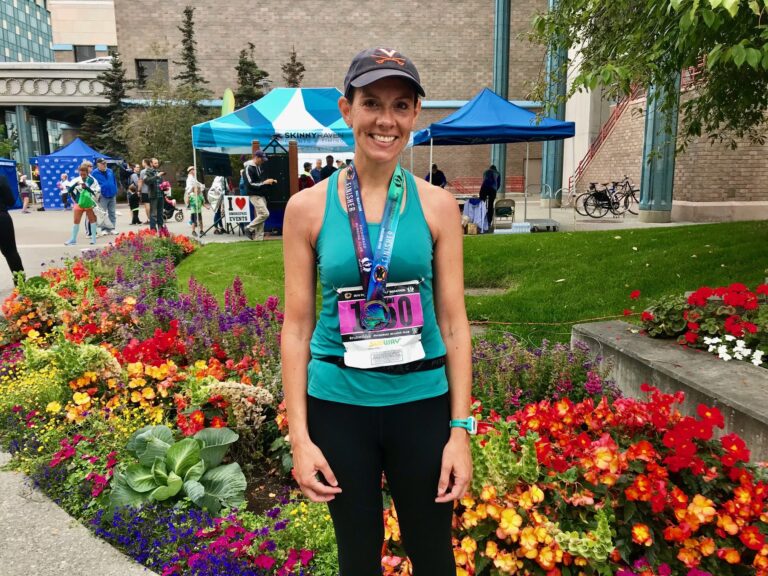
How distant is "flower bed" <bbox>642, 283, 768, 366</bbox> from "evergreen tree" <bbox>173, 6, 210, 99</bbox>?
1639 inches

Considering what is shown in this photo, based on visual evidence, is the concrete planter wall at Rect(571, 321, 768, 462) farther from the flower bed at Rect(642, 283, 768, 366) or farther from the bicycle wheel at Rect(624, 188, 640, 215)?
the bicycle wheel at Rect(624, 188, 640, 215)

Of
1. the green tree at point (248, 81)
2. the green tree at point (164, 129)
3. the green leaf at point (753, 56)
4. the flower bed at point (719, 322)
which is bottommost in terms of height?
the flower bed at point (719, 322)

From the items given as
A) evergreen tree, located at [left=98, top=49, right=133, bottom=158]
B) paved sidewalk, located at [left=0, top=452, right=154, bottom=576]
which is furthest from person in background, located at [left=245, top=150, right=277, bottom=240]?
evergreen tree, located at [left=98, top=49, right=133, bottom=158]

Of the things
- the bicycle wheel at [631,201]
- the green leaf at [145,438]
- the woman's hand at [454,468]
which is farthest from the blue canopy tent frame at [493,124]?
the woman's hand at [454,468]

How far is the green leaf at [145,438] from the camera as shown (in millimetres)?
3482

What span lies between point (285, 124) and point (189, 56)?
1218 inches

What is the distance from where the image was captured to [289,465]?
11.8ft

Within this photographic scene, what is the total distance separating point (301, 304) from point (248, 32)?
4638cm

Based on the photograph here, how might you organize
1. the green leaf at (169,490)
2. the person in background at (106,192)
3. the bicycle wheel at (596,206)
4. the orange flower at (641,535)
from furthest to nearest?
the bicycle wheel at (596,206)
the person in background at (106,192)
the green leaf at (169,490)
the orange flower at (641,535)

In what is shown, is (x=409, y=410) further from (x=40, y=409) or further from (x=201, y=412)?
(x=40, y=409)

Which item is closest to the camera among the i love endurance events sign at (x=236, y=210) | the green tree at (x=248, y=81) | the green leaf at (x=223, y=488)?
the green leaf at (x=223, y=488)

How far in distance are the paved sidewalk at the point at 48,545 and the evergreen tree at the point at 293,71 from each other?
41.5 metres

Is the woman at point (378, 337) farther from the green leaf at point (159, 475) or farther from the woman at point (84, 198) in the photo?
the woman at point (84, 198)

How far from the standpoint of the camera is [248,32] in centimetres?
4359
